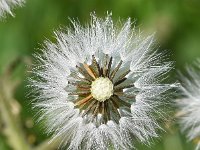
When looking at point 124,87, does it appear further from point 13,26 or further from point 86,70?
point 13,26

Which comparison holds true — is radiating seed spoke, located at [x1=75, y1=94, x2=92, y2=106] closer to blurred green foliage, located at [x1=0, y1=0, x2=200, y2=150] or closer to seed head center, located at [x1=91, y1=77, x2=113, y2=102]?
seed head center, located at [x1=91, y1=77, x2=113, y2=102]

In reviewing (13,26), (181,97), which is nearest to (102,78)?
(181,97)

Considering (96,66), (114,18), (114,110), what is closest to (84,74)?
(96,66)

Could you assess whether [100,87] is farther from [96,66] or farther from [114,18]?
[114,18]

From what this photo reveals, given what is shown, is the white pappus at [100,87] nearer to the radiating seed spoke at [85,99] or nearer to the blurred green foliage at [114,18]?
the radiating seed spoke at [85,99]

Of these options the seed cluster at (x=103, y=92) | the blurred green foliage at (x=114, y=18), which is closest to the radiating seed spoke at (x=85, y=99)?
the seed cluster at (x=103, y=92)

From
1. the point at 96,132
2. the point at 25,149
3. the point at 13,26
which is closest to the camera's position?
the point at 96,132

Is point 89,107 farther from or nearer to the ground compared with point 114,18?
nearer to the ground
